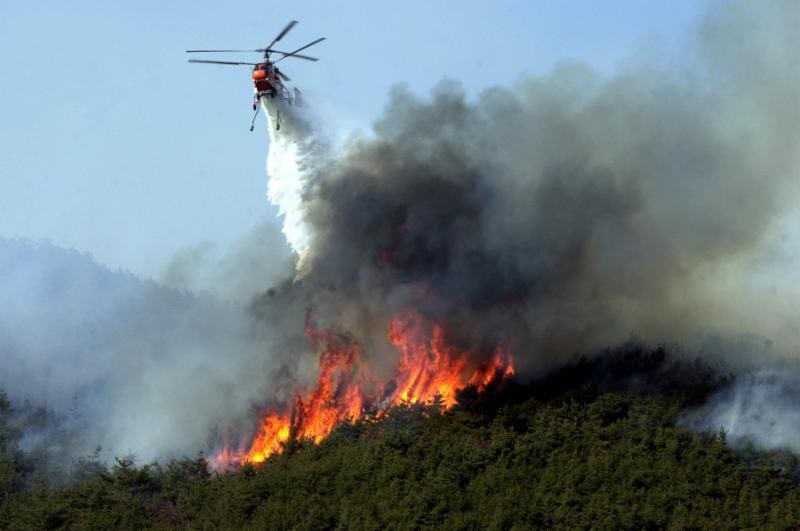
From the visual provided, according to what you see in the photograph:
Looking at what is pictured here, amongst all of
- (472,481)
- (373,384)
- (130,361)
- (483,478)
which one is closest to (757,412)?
(483,478)

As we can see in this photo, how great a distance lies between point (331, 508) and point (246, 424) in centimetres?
2142

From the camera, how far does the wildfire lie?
10038 cm

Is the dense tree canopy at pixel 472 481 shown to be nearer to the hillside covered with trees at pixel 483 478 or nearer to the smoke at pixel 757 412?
the hillside covered with trees at pixel 483 478

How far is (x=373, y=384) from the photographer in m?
102

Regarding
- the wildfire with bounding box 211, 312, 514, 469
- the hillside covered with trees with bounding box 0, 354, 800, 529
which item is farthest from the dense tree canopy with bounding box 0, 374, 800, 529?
the wildfire with bounding box 211, 312, 514, 469

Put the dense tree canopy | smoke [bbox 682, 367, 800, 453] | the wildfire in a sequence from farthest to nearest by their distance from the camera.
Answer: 1. the wildfire
2. smoke [bbox 682, 367, 800, 453]
3. the dense tree canopy

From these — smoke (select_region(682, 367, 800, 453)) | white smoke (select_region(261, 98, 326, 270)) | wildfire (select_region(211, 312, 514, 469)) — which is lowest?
smoke (select_region(682, 367, 800, 453))

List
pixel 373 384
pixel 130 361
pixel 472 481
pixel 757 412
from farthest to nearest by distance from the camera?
1. pixel 130 361
2. pixel 373 384
3. pixel 757 412
4. pixel 472 481

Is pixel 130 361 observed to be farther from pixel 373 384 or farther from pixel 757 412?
pixel 757 412

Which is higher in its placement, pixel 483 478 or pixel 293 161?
pixel 293 161

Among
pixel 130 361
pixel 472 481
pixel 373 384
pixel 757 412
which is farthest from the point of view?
pixel 130 361

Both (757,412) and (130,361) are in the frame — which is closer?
(757,412)

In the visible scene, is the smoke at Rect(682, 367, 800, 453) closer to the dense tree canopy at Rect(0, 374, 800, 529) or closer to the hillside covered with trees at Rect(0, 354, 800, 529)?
the hillside covered with trees at Rect(0, 354, 800, 529)

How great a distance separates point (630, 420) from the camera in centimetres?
9075
